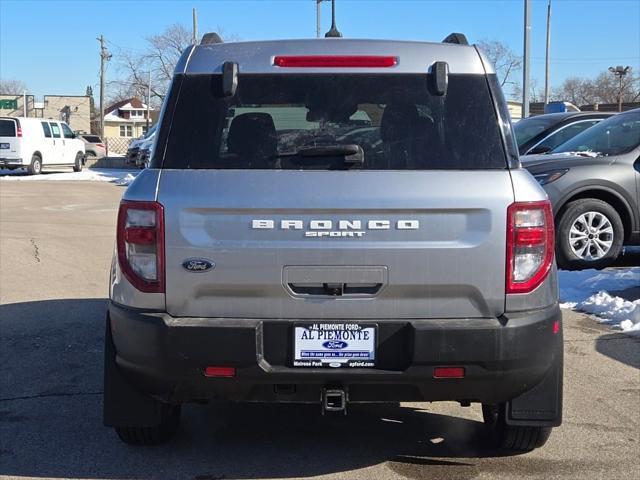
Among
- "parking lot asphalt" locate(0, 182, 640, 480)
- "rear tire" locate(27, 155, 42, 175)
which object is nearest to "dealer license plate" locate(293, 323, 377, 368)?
"parking lot asphalt" locate(0, 182, 640, 480)

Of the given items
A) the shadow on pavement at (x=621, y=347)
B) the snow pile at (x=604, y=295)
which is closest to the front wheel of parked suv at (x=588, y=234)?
the snow pile at (x=604, y=295)

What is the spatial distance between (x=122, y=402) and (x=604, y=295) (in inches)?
211

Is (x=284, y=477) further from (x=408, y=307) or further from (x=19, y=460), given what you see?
(x=19, y=460)

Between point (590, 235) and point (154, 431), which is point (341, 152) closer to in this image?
point (154, 431)

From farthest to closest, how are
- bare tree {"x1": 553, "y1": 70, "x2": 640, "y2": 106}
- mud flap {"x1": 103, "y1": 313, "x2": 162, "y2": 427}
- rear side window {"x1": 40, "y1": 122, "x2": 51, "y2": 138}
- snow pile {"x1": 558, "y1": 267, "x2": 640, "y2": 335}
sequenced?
bare tree {"x1": 553, "y1": 70, "x2": 640, "y2": 106} → rear side window {"x1": 40, "y1": 122, "x2": 51, "y2": 138} → snow pile {"x1": 558, "y1": 267, "x2": 640, "y2": 335} → mud flap {"x1": 103, "y1": 313, "x2": 162, "y2": 427}

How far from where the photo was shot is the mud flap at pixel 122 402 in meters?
3.73

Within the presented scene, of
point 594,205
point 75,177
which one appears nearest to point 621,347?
point 594,205

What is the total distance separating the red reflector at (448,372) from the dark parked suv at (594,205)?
5.72 metres

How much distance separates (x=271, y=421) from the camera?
467 cm

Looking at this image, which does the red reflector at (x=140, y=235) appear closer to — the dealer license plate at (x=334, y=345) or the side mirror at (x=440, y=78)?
the dealer license plate at (x=334, y=345)

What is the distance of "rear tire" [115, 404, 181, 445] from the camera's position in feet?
13.2

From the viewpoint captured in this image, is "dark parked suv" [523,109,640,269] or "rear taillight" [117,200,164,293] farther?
"dark parked suv" [523,109,640,269]

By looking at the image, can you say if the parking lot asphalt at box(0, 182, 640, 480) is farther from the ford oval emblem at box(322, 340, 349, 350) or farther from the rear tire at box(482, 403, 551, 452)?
the ford oval emblem at box(322, 340, 349, 350)

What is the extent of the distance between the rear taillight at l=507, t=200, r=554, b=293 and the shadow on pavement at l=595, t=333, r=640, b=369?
9.36ft
